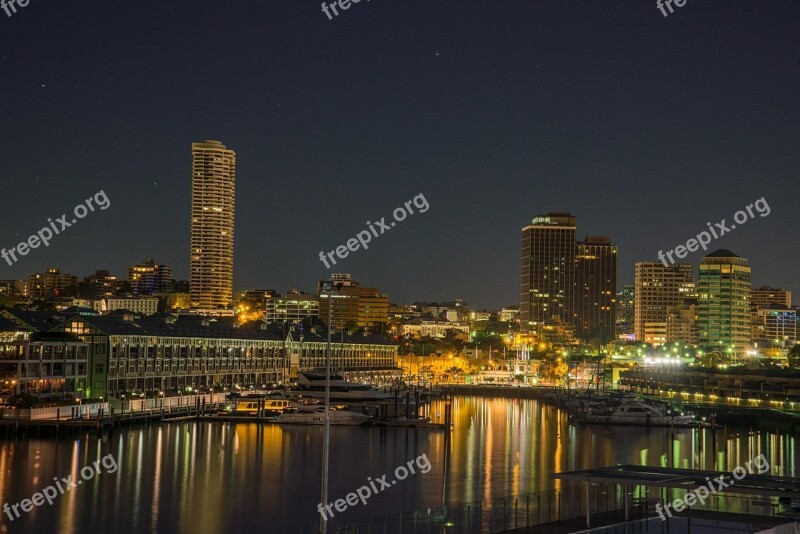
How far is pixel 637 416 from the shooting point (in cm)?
8725

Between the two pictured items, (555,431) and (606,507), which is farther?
(555,431)

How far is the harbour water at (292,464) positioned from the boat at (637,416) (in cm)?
259

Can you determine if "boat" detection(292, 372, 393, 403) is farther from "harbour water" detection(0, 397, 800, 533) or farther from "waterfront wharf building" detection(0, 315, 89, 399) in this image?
"waterfront wharf building" detection(0, 315, 89, 399)

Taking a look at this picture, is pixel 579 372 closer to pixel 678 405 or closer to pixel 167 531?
pixel 678 405

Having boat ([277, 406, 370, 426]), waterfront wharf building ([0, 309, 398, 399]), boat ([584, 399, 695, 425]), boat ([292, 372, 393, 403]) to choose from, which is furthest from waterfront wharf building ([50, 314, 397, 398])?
boat ([584, 399, 695, 425])

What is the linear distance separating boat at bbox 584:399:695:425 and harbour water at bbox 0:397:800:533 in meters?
2.59

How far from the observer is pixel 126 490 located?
47.1 metres

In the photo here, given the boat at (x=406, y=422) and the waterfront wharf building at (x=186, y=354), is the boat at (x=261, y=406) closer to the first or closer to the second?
the waterfront wharf building at (x=186, y=354)

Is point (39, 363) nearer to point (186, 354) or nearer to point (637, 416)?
point (186, 354)

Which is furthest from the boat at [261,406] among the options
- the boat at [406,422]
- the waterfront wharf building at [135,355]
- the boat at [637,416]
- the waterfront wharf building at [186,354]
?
the boat at [637,416]

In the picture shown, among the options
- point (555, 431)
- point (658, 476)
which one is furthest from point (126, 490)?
point (555, 431)

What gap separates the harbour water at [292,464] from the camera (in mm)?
41781

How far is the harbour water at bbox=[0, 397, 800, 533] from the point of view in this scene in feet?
137

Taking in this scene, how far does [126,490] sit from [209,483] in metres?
4.52
